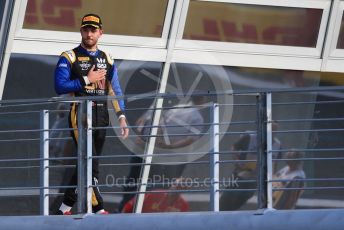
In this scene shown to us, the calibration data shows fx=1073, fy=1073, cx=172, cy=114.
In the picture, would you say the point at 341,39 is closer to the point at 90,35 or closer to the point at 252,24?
the point at 252,24

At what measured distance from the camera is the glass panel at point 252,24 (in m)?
11.8

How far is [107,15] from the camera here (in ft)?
38.1

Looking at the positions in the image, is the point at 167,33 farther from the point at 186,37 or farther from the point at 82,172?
the point at 82,172

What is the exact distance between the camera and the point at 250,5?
11.9m

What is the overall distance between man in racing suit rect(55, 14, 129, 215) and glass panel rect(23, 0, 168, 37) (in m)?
2.99

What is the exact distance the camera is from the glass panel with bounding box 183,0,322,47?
38.7 ft

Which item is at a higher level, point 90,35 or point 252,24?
point 252,24

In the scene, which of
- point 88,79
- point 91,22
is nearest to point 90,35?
point 91,22

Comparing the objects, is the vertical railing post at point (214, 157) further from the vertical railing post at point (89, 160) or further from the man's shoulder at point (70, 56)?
the man's shoulder at point (70, 56)

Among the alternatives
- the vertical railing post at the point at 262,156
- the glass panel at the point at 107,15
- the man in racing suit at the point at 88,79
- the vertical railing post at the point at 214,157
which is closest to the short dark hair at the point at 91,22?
the man in racing suit at the point at 88,79

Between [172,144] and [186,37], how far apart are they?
1189 mm

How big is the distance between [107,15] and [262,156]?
187 inches

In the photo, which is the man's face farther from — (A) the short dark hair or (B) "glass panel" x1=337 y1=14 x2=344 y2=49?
(B) "glass panel" x1=337 y1=14 x2=344 y2=49

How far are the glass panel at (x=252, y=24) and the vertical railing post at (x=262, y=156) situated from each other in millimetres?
4524
